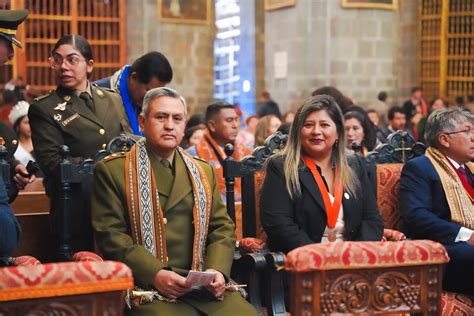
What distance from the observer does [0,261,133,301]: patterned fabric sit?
2695mm

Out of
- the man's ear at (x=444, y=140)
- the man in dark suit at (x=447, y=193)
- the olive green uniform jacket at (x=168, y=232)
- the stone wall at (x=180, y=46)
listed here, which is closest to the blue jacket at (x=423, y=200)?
the man in dark suit at (x=447, y=193)

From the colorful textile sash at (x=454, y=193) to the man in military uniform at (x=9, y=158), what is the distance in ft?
6.81

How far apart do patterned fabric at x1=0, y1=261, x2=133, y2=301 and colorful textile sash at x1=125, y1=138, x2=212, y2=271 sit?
111 centimetres

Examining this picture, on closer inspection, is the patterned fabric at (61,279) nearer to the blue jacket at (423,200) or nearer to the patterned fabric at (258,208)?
the patterned fabric at (258,208)

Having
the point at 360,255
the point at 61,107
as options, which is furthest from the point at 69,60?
the point at 360,255

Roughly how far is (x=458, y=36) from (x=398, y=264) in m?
13.7

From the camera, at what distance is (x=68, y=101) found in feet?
15.5

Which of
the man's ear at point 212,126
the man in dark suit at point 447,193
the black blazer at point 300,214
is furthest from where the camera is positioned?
the man's ear at point 212,126

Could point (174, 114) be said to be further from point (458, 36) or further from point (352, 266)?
point (458, 36)

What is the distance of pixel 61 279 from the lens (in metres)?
2.74

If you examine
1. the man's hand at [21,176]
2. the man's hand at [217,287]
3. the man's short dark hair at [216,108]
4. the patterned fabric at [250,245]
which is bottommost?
the man's hand at [217,287]

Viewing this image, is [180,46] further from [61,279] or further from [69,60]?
[61,279]

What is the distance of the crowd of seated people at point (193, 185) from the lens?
3.93 meters

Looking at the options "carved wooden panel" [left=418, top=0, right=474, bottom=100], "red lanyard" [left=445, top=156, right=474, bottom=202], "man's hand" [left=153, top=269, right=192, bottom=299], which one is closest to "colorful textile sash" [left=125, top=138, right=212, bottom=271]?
"man's hand" [left=153, top=269, right=192, bottom=299]
